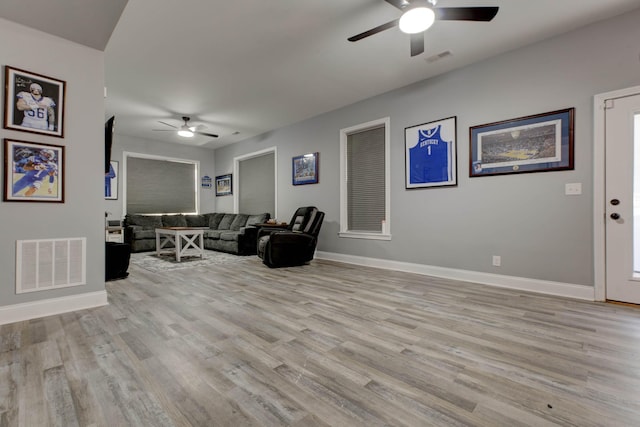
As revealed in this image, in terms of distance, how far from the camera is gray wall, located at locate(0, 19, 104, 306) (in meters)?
2.44

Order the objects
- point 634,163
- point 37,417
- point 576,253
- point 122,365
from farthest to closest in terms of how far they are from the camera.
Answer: point 576,253
point 634,163
point 122,365
point 37,417

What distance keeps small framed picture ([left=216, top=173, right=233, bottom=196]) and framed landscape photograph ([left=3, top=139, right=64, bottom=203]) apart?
555 centimetres

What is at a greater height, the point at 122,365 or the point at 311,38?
the point at 311,38

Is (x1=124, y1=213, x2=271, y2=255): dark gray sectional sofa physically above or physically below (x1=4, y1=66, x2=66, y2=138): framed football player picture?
below

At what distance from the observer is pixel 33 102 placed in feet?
8.37

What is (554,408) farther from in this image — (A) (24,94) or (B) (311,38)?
(A) (24,94)

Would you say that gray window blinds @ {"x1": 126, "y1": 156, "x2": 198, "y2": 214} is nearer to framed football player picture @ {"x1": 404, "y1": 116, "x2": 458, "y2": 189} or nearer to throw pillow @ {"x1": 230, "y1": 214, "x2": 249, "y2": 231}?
throw pillow @ {"x1": 230, "y1": 214, "x2": 249, "y2": 231}

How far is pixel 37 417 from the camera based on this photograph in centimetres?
124

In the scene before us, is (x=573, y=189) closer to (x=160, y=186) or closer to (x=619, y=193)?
(x=619, y=193)

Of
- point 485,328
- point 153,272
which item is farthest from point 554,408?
point 153,272

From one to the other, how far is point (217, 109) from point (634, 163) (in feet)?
19.2

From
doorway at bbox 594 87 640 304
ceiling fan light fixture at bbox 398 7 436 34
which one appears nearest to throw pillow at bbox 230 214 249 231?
ceiling fan light fixture at bbox 398 7 436 34

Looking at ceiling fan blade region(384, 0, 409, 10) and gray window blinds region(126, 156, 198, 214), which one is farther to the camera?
gray window blinds region(126, 156, 198, 214)

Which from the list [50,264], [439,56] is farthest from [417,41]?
[50,264]
